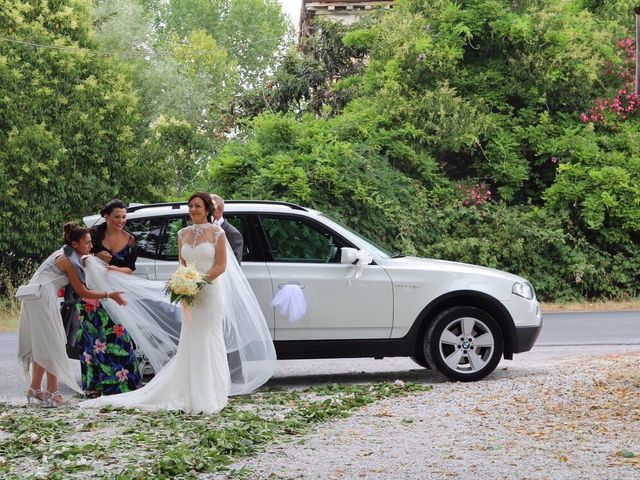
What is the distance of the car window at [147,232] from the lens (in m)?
12.1

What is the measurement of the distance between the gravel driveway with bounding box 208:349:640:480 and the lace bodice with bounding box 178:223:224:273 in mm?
1999

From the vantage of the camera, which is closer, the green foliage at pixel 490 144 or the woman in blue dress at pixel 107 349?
the woman in blue dress at pixel 107 349

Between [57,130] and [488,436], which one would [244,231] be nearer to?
[488,436]

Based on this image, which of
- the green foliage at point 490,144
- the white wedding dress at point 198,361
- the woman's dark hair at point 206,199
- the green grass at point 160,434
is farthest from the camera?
the green foliage at point 490,144

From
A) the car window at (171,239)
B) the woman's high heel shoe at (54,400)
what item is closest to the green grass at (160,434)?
the woman's high heel shoe at (54,400)

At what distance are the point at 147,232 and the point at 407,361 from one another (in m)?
4.09

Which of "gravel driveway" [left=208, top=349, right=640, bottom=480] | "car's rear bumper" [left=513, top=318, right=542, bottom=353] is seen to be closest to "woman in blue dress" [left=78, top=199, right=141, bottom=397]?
"gravel driveway" [left=208, top=349, right=640, bottom=480]

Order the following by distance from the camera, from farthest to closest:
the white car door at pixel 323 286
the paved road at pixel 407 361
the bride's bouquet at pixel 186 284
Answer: the paved road at pixel 407 361 → the white car door at pixel 323 286 → the bride's bouquet at pixel 186 284

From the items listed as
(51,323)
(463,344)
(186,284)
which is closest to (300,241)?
(463,344)

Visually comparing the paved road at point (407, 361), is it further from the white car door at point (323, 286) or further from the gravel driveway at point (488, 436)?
the gravel driveway at point (488, 436)

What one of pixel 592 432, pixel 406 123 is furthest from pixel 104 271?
pixel 406 123

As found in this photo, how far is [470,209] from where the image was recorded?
24.5 m

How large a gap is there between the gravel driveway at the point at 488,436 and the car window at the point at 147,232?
3.00m

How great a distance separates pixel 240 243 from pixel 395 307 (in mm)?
1692
